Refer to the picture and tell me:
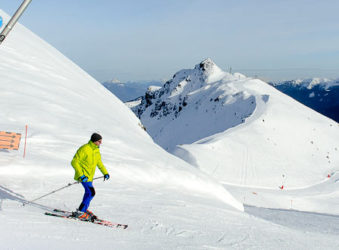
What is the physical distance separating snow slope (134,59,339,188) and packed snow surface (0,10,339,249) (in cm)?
2528

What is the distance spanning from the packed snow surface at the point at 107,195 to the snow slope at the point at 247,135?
25.3 m

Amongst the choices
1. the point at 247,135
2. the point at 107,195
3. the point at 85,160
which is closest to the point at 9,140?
the point at 107,195

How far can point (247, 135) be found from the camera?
55094mm

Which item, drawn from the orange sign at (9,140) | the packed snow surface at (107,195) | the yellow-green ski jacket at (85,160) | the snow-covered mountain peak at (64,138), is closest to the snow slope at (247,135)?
the snow-covered mountain peak at (64,138)

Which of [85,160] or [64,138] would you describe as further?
[64,138]

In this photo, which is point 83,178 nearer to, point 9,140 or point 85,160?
point 85,160

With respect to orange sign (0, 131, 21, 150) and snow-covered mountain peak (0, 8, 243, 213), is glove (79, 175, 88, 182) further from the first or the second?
orange sign (0, 131, 21, 150)

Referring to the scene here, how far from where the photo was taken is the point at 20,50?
28484 millimetres

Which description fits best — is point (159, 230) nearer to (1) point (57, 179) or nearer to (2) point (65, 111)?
(1) point (57, 179)

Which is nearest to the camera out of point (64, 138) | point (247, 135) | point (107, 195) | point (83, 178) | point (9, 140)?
point (83, 178)

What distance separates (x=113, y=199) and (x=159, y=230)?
8.86 feet

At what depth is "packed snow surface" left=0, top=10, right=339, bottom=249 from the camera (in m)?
6.47

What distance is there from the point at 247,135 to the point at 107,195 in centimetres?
4782

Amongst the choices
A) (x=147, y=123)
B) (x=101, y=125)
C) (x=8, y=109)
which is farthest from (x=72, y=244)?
(x=147, y=123)
